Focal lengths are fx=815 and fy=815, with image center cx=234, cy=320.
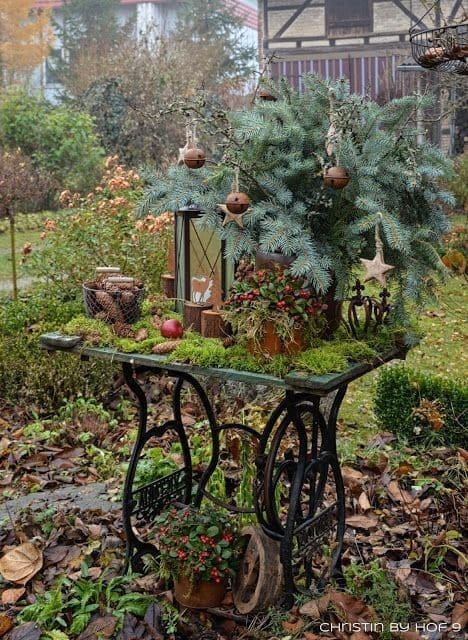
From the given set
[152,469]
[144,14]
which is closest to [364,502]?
[152,469]

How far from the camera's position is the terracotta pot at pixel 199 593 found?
3.28m

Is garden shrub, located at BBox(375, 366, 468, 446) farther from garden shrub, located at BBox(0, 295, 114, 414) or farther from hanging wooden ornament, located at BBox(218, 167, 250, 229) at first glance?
hanging wooden ornament, located at BBox(218, 167, 250, 229)

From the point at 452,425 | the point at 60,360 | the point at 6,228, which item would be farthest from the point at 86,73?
the point at 452,425

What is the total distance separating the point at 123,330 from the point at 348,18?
61.6ft

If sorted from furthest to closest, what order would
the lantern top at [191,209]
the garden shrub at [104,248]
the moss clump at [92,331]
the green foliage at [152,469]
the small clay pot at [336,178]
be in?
the garden shrub at [104,248] < the green foliage at [152,469] < the lantern top at [191,209] < the moss clump at [92,331] < the small clay pot at [336,178]

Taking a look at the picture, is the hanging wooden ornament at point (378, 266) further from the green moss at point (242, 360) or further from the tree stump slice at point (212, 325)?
the tree stump slice at point (212, 325)

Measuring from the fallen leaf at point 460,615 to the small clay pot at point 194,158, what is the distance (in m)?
2.01

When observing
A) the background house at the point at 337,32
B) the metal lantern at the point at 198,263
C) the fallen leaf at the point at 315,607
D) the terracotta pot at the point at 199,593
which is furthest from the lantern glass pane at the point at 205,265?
the background house at the point at 337,32

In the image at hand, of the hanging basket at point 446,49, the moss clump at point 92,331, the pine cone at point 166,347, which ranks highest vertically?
the hanging basket at point 446,49

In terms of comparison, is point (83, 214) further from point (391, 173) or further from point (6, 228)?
point (6, 228)

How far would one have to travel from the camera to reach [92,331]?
128 inches

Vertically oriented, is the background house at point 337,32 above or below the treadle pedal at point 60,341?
above

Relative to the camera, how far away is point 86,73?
71.1 feet

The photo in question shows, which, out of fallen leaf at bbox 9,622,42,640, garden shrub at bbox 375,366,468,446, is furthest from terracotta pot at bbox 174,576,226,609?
garden shrub at bbox 375,366,468,446
